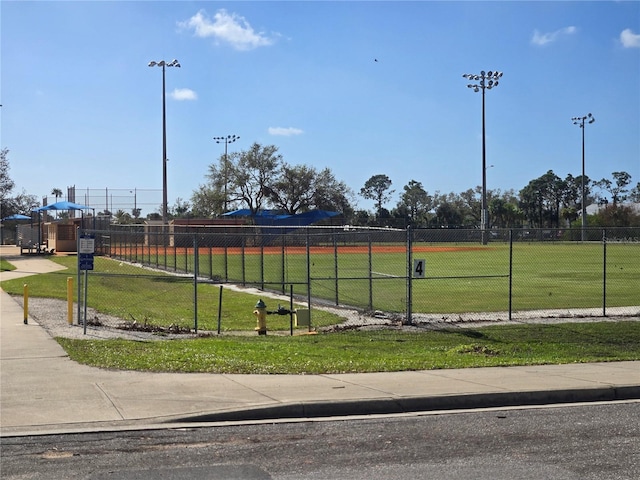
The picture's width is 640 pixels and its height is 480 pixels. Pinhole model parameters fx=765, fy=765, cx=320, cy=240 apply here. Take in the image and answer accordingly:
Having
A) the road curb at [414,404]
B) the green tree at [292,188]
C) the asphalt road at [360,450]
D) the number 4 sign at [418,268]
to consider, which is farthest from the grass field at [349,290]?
the green tree at [292,188]

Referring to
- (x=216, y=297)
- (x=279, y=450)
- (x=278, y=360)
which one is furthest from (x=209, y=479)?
(x=216, y=297)

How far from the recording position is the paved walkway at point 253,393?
8.61 m

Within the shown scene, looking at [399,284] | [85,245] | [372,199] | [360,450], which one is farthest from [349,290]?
[372,199]

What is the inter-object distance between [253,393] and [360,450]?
268 centimetres

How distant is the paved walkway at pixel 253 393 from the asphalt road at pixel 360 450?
39 cm

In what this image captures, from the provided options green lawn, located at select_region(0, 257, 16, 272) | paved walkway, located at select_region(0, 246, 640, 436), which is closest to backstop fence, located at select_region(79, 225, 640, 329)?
green lawn, located at select_region(0, 257, 16, 272)

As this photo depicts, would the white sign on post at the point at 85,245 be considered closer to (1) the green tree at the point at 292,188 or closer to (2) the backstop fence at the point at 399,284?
(2) the backstop fence at the point at 399,284

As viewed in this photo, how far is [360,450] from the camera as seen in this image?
7238 mm

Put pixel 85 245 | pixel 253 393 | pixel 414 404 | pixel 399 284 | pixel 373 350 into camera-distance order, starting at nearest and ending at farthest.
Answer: pixel 414 404 → pixel 253 393 → pixel 373 350 → pixel 85 245 → pixel 399 284

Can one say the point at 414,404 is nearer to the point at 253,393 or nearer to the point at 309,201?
the point at 253,393

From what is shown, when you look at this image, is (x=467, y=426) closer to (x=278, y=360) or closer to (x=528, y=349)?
(x=278, y=360)

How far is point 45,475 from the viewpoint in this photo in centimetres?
648

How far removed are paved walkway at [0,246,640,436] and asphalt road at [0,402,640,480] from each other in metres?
0.39

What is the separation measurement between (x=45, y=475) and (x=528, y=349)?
10.0 m
